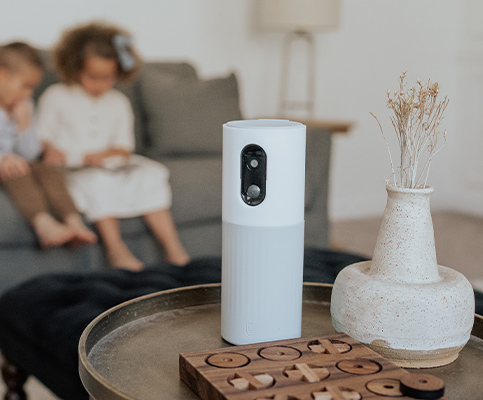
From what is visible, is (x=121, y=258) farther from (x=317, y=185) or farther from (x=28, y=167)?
(x=317, y=185)

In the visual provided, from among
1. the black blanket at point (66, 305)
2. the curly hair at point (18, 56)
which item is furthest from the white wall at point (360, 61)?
the black blanket at point (66, 305)

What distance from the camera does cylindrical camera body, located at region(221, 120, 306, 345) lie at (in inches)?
36.9

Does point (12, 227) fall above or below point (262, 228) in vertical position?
below

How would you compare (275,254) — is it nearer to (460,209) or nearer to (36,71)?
(36,71)

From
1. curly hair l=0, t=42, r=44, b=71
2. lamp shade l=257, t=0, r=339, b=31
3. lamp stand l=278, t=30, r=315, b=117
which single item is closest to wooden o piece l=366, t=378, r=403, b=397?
curly hair l=0, t=42, r=44, b=71

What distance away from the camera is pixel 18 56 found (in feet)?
8.66

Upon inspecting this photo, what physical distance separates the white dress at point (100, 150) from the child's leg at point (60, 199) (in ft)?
0.14

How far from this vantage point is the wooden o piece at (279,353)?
0.87m

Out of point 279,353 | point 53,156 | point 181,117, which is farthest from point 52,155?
point 279,353

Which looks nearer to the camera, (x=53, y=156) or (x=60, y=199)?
(x=60, y=199)

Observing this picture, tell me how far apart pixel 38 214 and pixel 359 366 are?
168 cm

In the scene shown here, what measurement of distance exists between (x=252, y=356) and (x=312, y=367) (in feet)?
0.25

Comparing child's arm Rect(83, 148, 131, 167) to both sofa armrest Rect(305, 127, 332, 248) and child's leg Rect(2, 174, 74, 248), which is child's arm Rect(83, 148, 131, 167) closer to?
child's leg Rect(2, 174, 74, 248)

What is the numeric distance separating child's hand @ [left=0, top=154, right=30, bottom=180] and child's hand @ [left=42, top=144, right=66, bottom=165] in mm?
178
